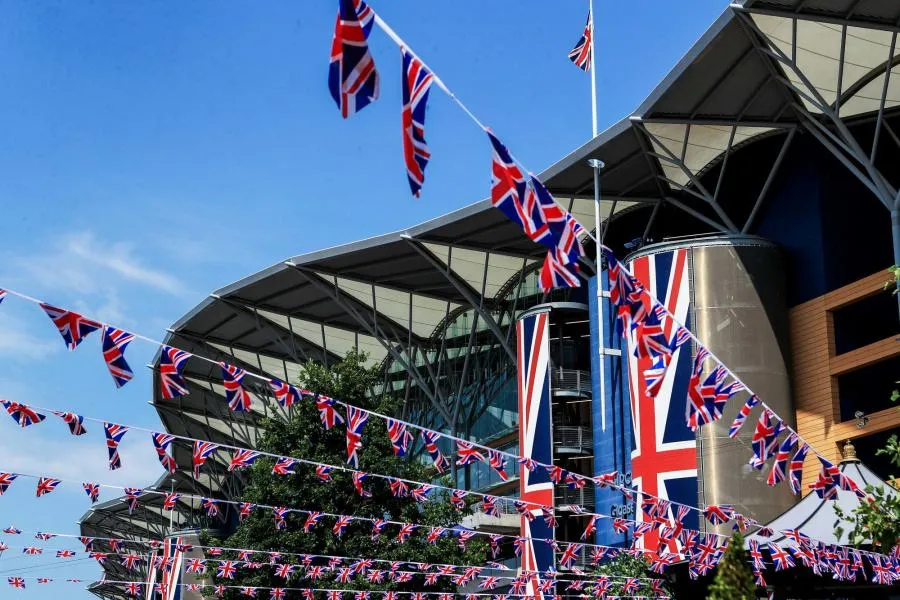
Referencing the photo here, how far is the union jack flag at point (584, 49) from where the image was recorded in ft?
164

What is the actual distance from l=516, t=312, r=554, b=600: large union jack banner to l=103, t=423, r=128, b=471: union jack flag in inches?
1036

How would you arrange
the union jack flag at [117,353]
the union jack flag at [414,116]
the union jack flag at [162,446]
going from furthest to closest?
the union jack flag at [162,446] < the union jack flag at [117,353] < the union jack flag at [414,116]

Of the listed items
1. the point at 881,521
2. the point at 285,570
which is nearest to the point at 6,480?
the point at 285,570

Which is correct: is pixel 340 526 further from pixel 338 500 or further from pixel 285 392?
pixel 285 392

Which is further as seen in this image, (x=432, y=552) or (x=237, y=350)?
(x=237, y=350)

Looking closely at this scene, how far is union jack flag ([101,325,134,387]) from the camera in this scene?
764 inches

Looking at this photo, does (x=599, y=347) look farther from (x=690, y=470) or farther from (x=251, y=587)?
(x=251, y=587)

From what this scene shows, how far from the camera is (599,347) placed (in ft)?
153

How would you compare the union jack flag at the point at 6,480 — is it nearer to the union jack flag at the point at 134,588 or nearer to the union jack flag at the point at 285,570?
the union jack flag at the point at 285,570

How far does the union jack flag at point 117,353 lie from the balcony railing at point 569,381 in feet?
107

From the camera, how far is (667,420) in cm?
4203

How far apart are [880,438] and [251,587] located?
2151 centimetres

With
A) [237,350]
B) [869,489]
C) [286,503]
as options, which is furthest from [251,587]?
[237,350]


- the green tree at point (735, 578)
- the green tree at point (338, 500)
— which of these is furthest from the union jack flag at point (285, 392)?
the green tree at point (338, 500)
